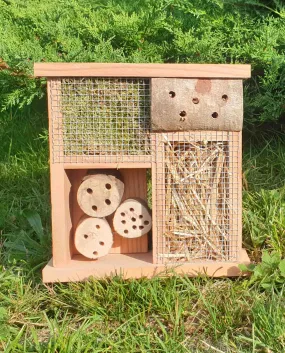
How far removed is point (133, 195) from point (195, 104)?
23.4 inches

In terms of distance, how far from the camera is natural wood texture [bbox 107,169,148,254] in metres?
2.74

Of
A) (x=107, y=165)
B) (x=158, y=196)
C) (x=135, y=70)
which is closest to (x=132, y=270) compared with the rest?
(x=158, y=196)

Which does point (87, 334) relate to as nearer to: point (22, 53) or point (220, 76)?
point (220, 76)

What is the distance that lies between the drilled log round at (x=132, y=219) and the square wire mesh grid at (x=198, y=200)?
0.11 meters

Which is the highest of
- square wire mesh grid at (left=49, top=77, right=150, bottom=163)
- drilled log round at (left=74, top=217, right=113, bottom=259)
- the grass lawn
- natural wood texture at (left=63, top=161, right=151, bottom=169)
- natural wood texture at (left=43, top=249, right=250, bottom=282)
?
square wire mesh grid at (left=49, top=77, right=150, bottom=163)

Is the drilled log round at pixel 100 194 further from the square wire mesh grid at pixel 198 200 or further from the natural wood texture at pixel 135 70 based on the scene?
the natural wood texture at pixel 135 70

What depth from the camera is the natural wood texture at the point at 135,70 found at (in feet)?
7.84

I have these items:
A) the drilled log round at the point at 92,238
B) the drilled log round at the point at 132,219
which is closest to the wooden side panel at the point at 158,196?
the drilled log round at the point at 132,219

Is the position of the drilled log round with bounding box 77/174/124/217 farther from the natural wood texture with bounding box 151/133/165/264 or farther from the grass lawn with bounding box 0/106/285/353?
the grass lawn with bounding box 0/106/285/353

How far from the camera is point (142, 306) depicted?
2424 millimetres

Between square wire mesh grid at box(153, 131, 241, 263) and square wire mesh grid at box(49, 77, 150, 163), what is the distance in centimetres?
16

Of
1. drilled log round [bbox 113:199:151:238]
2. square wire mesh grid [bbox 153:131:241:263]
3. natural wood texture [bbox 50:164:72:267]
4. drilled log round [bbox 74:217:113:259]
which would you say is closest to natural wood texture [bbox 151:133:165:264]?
square wire mesh grid [bbox 153:131:241:263]

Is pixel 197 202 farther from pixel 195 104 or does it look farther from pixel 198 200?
pixel 195 104

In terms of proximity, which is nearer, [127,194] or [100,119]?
[100,119]
